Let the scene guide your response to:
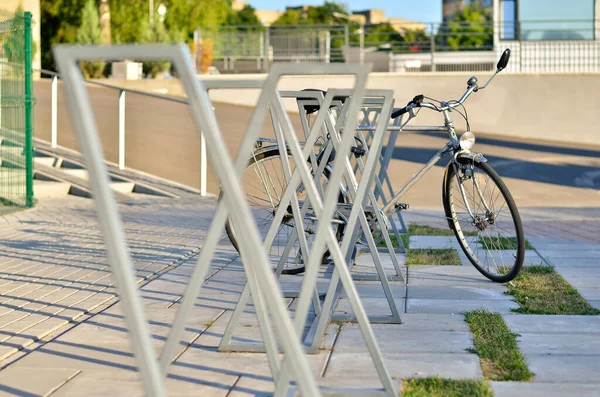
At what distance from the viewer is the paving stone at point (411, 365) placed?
3920 mm

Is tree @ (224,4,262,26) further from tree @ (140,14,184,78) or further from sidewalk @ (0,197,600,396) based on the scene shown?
sidewalk @ (0,197,600,396)

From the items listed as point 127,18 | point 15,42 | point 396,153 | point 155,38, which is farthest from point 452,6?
point 15,42

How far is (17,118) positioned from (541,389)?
7910 millimetres

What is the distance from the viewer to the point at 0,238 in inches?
324

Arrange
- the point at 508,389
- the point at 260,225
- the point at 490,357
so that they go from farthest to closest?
the point at 260,225 < the point at 490,357 < the point at 508,389

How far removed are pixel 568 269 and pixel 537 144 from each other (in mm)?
14876

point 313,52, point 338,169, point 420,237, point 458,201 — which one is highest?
point 313,52

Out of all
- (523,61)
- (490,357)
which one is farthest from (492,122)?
(490,357)

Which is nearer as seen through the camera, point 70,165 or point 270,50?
point 70,165

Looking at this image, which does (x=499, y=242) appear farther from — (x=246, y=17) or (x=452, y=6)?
(x=246, y=17)

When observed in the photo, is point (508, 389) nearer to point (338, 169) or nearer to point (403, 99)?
point (338, 169)

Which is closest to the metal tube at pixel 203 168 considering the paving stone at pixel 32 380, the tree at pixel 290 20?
the paving stone at pixel 32 380

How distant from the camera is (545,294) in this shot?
5.61 meters

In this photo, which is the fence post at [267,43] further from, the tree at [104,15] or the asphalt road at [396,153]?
the tree at [104,15]
